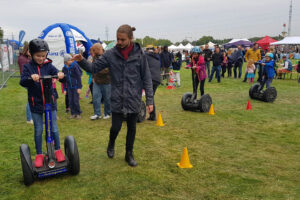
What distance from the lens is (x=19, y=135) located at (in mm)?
6148

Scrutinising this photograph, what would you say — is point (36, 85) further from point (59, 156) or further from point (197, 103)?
point (197, 103)

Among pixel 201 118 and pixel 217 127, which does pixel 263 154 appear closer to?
pixel 217 127

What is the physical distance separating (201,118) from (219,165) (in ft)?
11.1

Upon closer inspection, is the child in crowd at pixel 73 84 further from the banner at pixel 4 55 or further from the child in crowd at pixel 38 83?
the banner at pixel 4 55

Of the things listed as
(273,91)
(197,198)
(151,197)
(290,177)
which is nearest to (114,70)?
(151,197)

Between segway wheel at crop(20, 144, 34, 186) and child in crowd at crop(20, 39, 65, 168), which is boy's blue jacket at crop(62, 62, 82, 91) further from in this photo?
segway wheel at crop(20, 144, 34, 186)

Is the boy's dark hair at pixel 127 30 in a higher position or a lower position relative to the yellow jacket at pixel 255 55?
higher

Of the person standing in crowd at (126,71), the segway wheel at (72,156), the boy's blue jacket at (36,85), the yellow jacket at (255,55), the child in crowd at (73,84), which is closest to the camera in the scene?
the boy's blue jacket at (36,85)

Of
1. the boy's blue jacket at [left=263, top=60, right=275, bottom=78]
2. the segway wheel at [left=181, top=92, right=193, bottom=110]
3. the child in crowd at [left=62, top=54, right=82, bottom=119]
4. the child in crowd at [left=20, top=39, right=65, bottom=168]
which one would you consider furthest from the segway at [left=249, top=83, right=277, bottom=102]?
the child in crowd at [left=20, top=39, right=65, bottom=168]

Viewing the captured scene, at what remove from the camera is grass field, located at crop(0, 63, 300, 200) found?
11.9ft

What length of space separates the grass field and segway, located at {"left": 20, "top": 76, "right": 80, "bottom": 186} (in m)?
0.17

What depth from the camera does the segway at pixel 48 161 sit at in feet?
11.8

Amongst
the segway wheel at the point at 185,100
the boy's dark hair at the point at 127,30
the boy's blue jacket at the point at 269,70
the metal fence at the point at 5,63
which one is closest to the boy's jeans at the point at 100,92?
the segway wheel at the point at 185,100

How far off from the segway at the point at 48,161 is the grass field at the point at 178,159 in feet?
0.57
